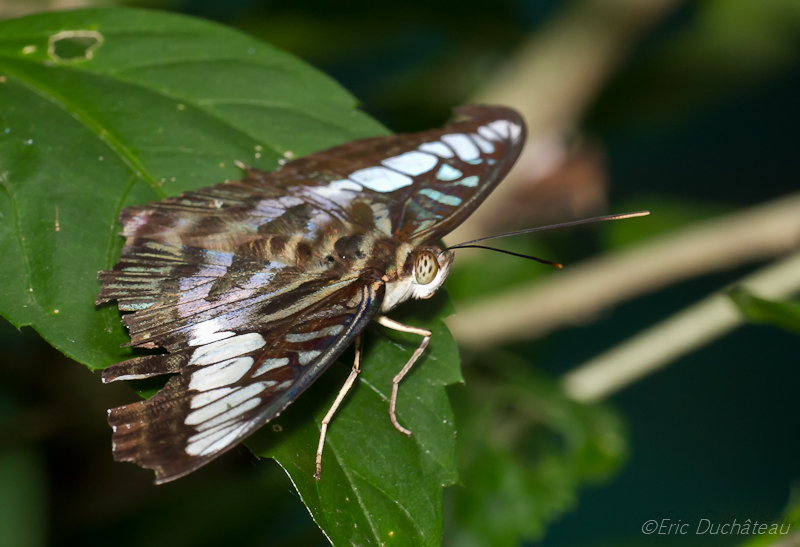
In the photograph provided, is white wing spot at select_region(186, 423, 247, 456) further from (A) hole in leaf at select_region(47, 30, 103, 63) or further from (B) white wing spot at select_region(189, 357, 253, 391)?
(A) hole in leaf at select_region(47, 30, 103, 63)

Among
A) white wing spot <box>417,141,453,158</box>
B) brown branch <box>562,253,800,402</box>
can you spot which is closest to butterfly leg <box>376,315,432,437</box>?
white wing spot <box>417,141,453,158</box>

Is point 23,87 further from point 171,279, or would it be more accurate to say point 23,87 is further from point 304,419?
point 304,419

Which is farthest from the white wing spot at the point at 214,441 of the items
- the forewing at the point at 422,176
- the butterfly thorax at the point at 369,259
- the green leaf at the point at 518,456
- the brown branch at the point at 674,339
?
the brown branch at the point at 674,339

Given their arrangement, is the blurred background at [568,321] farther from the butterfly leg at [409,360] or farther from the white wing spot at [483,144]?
the white wing spot at [483,144]

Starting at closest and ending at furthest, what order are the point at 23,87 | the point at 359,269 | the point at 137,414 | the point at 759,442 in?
the point at 137,414 < the point at 23,87 < the point at 359,269 < the point at 759,442

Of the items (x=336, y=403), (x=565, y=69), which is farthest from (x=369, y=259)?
(x=565, y=69)

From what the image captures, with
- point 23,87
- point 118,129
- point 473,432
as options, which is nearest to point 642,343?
point 473,432
